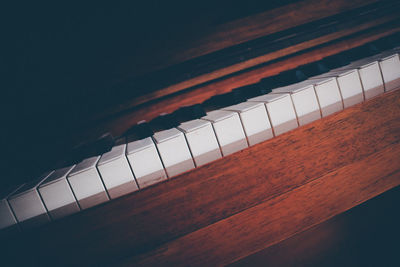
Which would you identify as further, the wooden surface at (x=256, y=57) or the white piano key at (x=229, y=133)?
the wooden surface at (x=256, y=57)

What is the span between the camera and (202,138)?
2.24ft

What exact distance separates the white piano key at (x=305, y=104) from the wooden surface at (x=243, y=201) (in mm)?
34

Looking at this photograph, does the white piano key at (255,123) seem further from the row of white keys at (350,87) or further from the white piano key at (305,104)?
the row of white keys at (350,87)

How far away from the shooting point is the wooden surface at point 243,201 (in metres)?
0.68

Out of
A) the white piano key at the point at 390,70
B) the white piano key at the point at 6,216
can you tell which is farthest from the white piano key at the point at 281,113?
the white piano key at the point at 6,216

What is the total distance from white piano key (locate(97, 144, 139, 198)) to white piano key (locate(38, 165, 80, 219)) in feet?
0.37

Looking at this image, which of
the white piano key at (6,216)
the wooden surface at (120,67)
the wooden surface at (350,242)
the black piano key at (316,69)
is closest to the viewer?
the white piano key at (6,216)

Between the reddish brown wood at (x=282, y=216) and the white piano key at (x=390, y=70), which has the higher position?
the white piano key at (x=390, y=70)

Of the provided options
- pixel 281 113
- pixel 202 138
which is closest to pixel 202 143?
pixel 202 138

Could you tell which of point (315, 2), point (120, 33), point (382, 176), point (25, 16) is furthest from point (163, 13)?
point (382, 176)

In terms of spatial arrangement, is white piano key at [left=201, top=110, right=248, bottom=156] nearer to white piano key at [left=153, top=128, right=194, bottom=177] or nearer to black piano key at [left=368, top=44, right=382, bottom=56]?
white piano key at [left=153, top=128, right=194, bottom=177]

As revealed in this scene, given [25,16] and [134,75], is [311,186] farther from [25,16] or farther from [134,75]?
[25,16]

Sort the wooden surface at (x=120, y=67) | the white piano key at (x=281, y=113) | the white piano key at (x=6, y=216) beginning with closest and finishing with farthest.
→ the white piano key at (x=6, y=216) → the white piano key at (x=281, y=113) → the wooden surface at (x=120, y=67)

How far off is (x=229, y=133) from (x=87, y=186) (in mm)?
497
